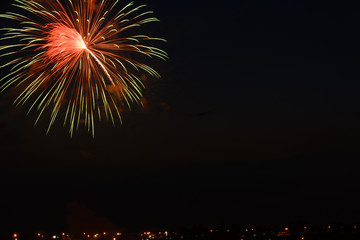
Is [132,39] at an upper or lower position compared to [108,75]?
upper

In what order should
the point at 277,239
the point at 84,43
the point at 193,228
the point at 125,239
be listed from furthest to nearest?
the point at 193,228
the point at 277,239
the point at 125,239
the point at 84,43

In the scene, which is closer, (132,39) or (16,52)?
(16,52)

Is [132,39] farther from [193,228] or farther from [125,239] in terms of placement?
[193,228]

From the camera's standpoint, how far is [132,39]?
17188 mm

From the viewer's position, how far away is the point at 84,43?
654 inches

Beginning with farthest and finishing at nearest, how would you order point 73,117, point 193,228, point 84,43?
point 193,228 < point 84,43 < point 73,117

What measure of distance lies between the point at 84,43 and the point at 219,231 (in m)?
121

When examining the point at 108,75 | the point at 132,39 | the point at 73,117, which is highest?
the point at 132,39

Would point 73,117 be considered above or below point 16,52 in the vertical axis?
below

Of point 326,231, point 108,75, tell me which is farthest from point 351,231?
point 108,75

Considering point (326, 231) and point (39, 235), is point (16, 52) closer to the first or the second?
point (39, 235)

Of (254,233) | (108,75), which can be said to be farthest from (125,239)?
(108,75)

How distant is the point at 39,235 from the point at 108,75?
225ft

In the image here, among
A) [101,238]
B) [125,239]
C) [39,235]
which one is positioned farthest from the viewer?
[125,239]
